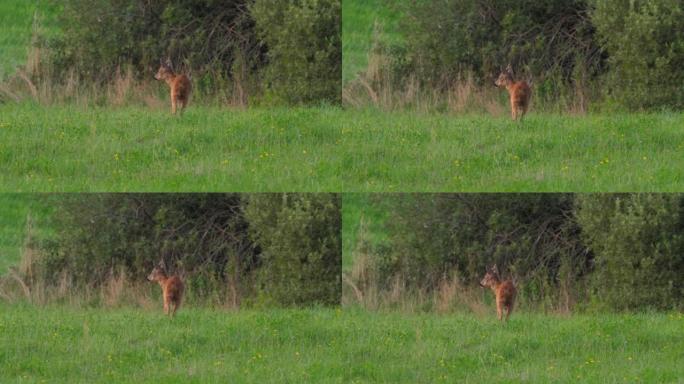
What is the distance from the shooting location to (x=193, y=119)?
25.7 metres

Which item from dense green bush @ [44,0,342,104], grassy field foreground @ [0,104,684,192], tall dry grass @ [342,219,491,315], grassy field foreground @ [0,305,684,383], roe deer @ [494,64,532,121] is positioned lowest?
grassy field foreground @ [0,305,684,383]

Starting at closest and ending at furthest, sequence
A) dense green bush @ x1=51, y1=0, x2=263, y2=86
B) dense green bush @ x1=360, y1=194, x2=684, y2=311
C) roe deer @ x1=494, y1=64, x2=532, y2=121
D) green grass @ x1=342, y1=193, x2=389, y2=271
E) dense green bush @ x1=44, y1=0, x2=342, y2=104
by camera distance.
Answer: dense green bush @ x1=360, y1=194, x2=684, y2=311 < green grass @ x1=342, y1=193, x2=389, y2=271 < roe deer @ x1=494, y1=64, x2=532, y2=121 < dense green bush @ x1=44, y1=0, x2=342, y2=104 < dense green bush @ x1=51, y1=0, x2=263, y2=86

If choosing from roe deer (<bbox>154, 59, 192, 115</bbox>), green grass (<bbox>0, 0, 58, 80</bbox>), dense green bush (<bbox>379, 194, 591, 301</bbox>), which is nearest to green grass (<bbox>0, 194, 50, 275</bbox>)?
roe deer (<bbox>154, 59, 192, 115</bbox>)

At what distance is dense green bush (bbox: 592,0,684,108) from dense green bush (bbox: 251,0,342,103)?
383 cm

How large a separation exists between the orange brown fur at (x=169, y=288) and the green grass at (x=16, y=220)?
1.89m

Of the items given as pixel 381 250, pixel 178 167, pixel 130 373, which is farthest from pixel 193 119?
pixel 130 373

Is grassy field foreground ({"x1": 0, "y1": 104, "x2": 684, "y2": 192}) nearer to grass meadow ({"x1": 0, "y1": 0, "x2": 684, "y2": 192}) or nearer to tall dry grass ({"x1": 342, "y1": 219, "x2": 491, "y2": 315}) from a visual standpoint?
grass meadow ({"x1": 0, "y1": 0, "x2": 684, "y2": 192})

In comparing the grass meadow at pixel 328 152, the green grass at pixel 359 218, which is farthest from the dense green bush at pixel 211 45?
the green grass at pixel 359 218

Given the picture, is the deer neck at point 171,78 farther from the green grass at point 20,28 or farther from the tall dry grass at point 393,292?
the tall dry grass at point 393,292

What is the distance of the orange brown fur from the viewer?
24.4 metres

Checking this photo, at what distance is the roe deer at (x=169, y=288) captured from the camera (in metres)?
24.4

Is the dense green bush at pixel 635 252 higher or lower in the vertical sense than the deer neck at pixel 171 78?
lower

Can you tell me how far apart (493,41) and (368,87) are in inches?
76.2

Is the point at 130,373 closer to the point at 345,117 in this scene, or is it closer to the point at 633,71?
the point at 345,117
